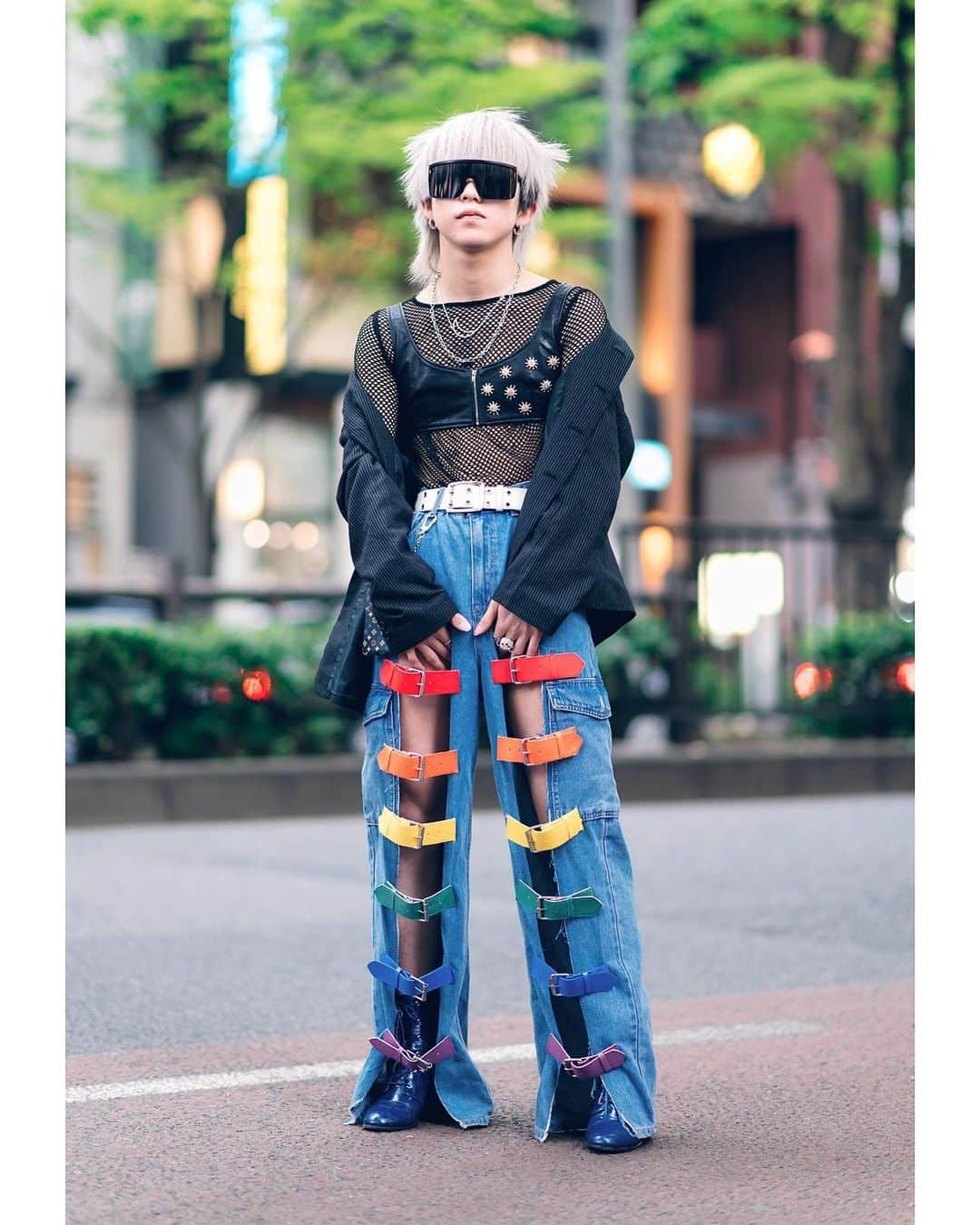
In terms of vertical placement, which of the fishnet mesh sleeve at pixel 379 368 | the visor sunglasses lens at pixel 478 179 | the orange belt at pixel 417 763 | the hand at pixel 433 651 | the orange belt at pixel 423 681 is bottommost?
the orange belt at pixel 417 763

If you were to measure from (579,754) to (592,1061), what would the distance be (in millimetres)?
570

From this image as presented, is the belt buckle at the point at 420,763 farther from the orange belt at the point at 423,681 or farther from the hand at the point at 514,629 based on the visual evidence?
the hand at the point at 514,629

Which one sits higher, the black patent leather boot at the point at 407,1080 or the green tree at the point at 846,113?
the green tree at the point at 846,113

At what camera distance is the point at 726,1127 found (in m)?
3.87

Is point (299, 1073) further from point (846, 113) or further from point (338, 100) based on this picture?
point (338, 100)

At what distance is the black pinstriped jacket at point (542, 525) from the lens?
3.55 metres

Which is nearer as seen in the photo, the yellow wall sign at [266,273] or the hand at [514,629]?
the hand at [514,629]

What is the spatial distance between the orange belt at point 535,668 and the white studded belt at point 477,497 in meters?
0.29

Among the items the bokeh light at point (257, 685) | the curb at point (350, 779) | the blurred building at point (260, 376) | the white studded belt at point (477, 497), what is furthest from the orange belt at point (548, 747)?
the blurred building at point (260, 376)

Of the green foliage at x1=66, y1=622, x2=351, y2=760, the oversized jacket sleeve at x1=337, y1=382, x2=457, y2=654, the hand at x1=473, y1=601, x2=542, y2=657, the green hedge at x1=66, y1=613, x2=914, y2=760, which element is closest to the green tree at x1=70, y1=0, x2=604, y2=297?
the green hedge at x1=66, y1=613, x2=914, y2=760
